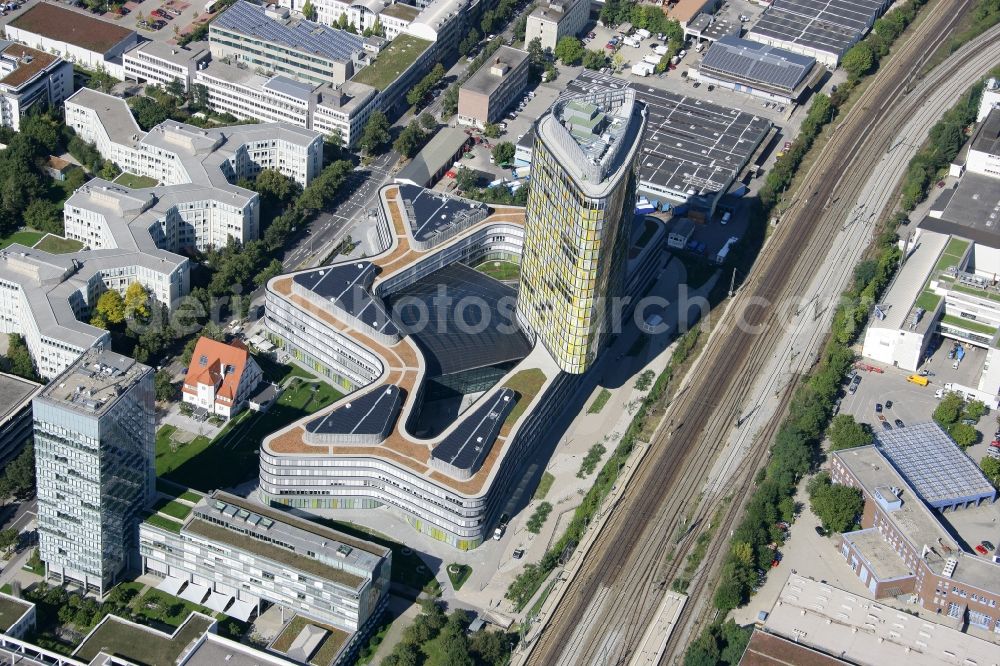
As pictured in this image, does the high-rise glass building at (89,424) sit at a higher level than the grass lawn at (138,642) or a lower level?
higher

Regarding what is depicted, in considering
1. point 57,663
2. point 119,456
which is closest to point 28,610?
point 57,663

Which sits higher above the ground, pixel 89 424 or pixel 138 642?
pixel 89 424

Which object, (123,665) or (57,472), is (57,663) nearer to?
(123,665)

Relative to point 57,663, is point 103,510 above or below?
above

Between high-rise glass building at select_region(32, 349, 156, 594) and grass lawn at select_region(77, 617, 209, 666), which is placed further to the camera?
grass lawn at select_region(77, 617, 209, 666)

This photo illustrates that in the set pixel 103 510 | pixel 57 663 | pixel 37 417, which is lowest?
pixel 57 663

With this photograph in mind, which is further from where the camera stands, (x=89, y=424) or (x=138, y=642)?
(x=138, y=642)

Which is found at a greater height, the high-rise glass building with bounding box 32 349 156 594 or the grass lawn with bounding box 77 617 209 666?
the high-rise glass building with bounding box 32 349 156 594

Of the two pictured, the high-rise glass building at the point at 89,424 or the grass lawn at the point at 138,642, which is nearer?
the high-rise glass building at the point at 89,424
